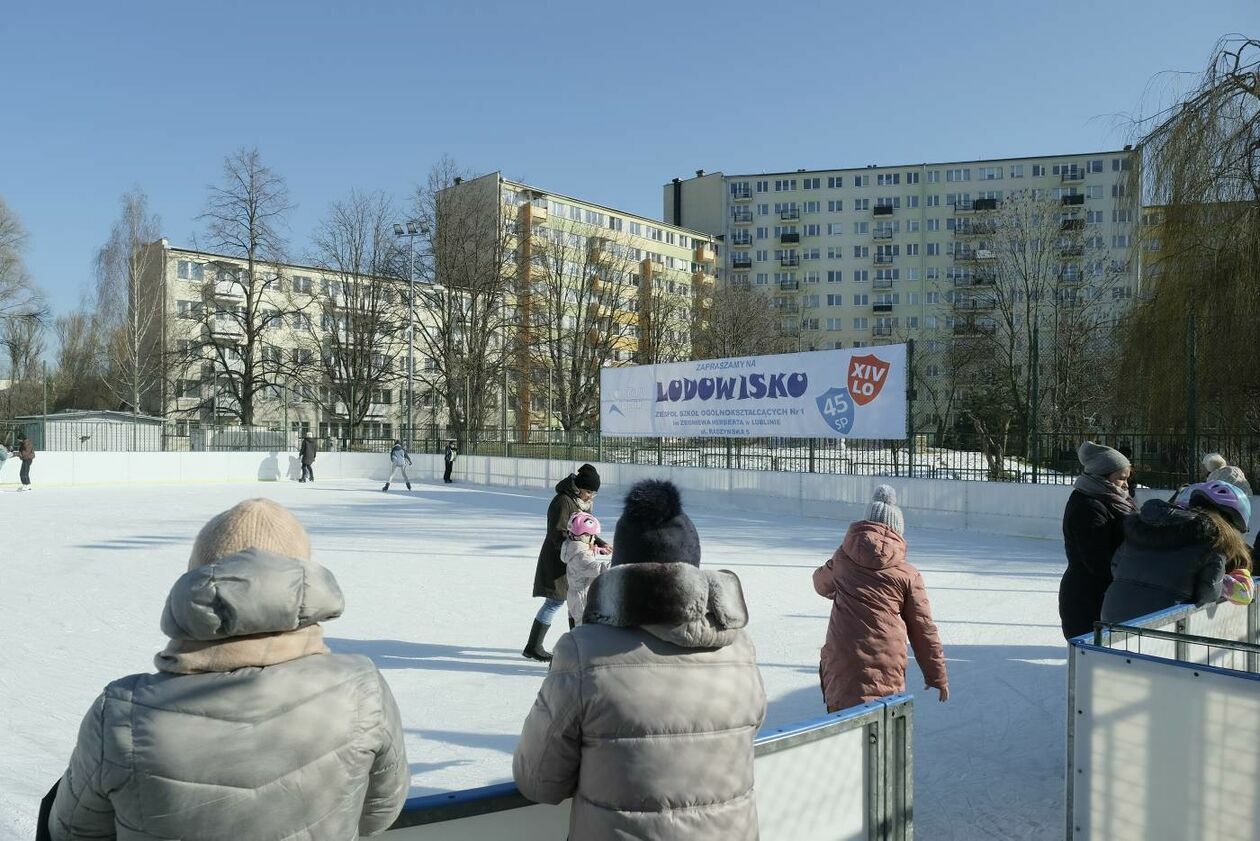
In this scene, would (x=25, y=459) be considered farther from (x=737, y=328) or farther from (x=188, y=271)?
(x=188, y=271)

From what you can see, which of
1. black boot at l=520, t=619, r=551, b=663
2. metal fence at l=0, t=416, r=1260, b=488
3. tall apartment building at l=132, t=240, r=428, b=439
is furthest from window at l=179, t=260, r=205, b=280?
black boot at l=520, t=619, r=551, b=663

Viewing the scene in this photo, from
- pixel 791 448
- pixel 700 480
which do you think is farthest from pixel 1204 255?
pixel 700 480

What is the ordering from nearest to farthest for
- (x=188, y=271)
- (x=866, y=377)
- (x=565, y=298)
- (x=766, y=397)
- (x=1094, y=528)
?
1. (x=1094, y=528)
2. (x=866, y=377)
3. (x=766, y=397)
4. (x=565, y=298)
5. (x=188, y=271)

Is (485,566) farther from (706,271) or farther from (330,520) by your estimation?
(706,271)

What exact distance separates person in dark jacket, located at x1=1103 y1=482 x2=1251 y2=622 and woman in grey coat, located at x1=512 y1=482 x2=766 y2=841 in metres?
3.31

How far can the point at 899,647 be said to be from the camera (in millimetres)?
4070

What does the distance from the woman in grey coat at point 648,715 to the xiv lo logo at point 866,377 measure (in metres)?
16.1

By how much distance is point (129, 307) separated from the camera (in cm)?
4797

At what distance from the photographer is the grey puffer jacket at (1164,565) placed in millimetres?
4504

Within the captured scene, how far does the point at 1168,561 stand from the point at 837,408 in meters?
13.9

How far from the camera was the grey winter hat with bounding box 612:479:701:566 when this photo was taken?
236 cm

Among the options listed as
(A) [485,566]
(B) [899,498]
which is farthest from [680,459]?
(A) [485,566]

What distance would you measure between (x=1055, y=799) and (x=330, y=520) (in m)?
16.1

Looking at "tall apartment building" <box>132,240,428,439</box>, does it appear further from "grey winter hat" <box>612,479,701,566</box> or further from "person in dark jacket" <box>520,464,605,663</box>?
"grey winter hat" <box>612,479,701,566</box>
